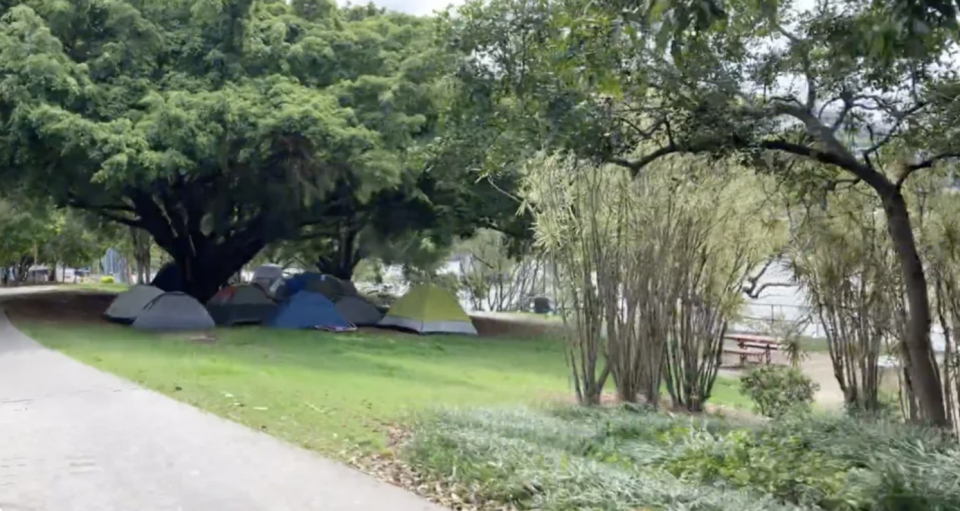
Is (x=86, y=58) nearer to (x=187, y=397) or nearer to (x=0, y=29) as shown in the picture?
(x=0, y=29)

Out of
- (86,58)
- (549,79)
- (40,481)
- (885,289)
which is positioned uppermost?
(86,58)

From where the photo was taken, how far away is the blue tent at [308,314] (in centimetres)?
2166

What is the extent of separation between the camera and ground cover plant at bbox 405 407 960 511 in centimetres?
550

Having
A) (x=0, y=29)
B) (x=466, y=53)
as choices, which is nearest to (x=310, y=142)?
(x=0, y=29)

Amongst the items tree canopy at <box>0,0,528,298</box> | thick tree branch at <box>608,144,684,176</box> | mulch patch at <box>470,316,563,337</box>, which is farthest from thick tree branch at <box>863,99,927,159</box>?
mulch patch at <box>470,316,563,337</box>

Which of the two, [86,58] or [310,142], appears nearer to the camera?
[310,142]

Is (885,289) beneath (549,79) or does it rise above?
beneath

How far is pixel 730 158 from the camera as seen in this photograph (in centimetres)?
842

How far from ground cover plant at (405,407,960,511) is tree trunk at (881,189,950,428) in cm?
47

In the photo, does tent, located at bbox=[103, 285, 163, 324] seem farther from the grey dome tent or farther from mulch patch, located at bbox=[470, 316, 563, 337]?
mulch patch, located at bbox=[470, 316, 563, 337]

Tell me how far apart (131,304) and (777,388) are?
602 inches

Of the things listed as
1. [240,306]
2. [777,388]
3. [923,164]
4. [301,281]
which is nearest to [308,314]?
[240,306]

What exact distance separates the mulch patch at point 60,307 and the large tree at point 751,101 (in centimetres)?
1570

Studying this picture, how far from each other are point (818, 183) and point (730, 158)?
95 centimetres
